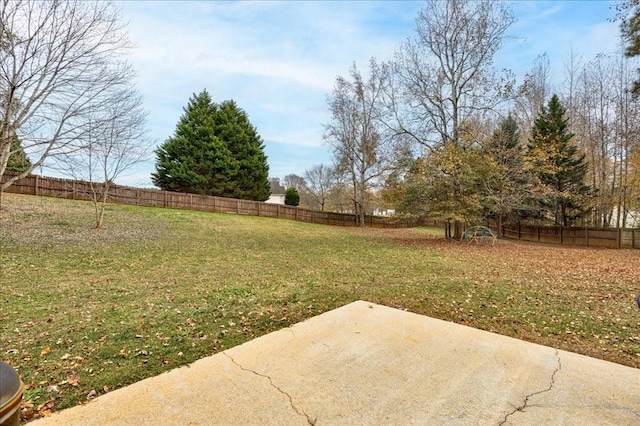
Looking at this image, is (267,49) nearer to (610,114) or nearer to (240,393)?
(240,393)

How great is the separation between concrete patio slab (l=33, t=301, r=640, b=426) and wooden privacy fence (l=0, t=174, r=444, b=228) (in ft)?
41.8

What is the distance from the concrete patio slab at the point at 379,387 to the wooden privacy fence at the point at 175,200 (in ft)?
41.8

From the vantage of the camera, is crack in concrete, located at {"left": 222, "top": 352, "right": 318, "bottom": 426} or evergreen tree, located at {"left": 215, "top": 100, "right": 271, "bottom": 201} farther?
evergreen tree, located at {"left": 215, "top": 100, "right": 271, "bottom": 201}

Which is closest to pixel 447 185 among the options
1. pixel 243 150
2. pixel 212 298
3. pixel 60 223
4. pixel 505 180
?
pixel 505 180

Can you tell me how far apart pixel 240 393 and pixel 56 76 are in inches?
311

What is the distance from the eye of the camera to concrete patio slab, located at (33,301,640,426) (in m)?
1.88

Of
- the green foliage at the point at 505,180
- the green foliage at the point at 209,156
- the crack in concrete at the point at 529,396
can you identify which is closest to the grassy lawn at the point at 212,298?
the crack in concrete at the point at 529,396

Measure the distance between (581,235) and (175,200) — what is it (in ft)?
76.9

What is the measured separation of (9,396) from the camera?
2.93ft

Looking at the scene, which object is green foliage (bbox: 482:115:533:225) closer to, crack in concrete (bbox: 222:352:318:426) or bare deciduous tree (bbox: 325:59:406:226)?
bare deciduous tree (bbox: 325:59:406:226)

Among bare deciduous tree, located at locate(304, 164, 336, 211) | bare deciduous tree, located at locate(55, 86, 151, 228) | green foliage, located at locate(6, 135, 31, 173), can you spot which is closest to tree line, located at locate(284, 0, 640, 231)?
bare deciduous tree, located at locate(55, 86, 151, 228)

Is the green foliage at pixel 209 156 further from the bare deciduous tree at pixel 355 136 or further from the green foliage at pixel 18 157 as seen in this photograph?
the green foliage at pixel 18 157

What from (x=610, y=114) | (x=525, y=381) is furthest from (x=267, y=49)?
(x=610, y=114)

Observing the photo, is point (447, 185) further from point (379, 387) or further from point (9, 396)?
point (9, 396)
